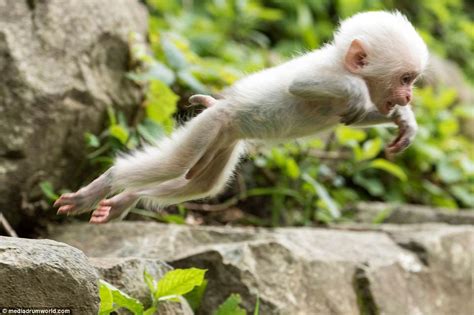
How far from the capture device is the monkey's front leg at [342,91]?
12.5 ft

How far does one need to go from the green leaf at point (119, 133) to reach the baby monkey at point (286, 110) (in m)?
1.15

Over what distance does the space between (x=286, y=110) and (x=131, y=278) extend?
124cm

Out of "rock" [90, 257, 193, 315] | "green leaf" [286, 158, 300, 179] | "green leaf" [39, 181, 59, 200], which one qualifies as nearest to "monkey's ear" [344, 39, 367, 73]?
"rock" [90, 257, 193, 315]

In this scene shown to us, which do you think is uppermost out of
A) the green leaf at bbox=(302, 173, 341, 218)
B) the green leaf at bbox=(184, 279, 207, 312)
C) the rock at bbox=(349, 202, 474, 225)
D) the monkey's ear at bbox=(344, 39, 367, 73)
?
the monkey's ear at bbox=(344, 39, 367, 73)

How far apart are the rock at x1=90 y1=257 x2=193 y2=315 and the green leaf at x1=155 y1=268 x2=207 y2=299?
0.14 metres

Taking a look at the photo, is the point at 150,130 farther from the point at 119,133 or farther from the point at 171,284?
the point at 171,284

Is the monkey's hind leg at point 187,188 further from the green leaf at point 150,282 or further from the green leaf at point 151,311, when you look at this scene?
the green leaf at point 151,311

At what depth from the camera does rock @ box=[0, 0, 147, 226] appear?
17.0 feet

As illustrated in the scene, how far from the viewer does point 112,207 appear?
4.32m

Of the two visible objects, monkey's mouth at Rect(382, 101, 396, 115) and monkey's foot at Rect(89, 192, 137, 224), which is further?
monkey's foot at Rect(89, 192, 137, 224)

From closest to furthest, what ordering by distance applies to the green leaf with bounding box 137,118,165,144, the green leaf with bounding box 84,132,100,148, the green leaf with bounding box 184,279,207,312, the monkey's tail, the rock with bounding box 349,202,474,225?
1. the monkey's tail
2. the green leaf with bounding box 184,279,207,312
3. the green leaf with bounding box 84,132,100,148
4. the green leaf with bounding box 137,118,165,144
5. the rock with bounding box 349,202,474,225

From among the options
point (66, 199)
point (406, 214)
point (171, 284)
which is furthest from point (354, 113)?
point (406, 214)

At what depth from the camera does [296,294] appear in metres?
4.88

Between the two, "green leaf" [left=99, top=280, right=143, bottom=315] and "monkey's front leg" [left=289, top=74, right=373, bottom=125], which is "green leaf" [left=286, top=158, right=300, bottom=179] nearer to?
"monkey's front leg" [left=289, top=74, right=373, bottom=125]
